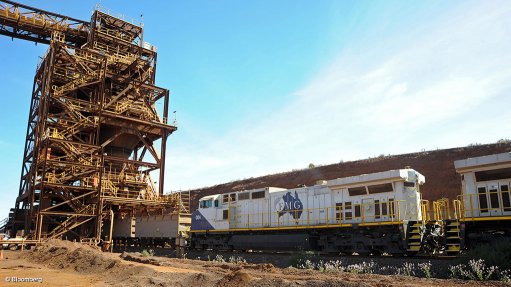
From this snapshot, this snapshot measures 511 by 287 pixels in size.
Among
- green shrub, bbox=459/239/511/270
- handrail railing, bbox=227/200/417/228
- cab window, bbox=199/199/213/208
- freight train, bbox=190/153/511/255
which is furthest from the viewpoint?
cab window, bbox=199/199/213/208

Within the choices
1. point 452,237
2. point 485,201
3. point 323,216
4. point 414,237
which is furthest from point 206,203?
point 485,201

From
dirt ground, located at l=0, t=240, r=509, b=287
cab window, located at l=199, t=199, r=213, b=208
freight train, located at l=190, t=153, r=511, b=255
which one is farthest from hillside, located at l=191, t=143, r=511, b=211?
dirt ground, located at l=0, t=240, r=509, b=287

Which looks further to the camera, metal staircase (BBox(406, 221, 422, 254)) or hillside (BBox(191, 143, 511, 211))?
hillside (BBox(191, 143, 511, 211))

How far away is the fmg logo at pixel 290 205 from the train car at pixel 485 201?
7872mm

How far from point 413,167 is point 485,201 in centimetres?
3640

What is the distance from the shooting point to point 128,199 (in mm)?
30422

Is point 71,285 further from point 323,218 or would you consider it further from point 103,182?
point 103,182

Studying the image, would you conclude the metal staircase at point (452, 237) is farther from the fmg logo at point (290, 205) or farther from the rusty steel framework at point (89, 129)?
the rusty steel framework at point (89, 129)

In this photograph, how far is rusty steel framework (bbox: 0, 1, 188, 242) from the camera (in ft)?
94.8

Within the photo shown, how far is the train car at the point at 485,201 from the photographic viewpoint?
1419cm

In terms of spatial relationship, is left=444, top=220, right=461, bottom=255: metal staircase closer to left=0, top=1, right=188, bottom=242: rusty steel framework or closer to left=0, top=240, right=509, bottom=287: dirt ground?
left=0, top=240, right=509, bottom=287: dirt ground

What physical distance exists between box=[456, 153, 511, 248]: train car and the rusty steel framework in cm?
1799

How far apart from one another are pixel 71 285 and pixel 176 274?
2.86 meters

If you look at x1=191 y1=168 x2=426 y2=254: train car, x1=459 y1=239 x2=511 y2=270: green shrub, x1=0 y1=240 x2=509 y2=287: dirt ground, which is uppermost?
x1=191 y1=168 x2=426 y2=254: train car
